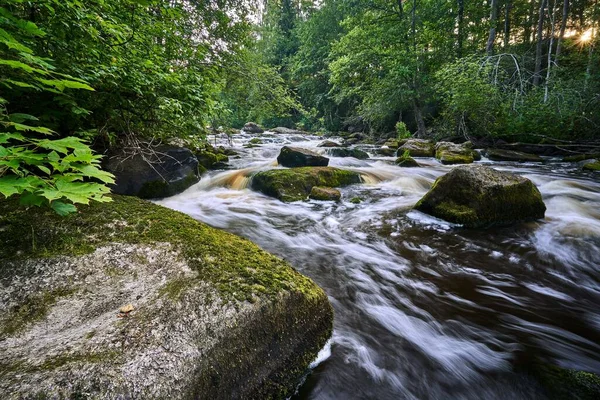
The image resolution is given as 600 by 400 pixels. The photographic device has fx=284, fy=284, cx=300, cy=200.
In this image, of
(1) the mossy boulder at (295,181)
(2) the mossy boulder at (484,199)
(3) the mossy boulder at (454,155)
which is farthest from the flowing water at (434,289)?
(3) the mossy boulder at (454,155)

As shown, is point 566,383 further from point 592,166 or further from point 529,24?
point 529,24

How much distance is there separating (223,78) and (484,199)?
216 inches

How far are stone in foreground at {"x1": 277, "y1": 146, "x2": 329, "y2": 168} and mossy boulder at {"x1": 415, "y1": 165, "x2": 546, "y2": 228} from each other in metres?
3.72

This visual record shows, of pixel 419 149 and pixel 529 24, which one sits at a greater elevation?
pixel 529 24

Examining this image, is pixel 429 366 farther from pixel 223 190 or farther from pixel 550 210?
pixel 223 190

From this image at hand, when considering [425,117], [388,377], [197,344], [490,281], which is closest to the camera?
[197,344]

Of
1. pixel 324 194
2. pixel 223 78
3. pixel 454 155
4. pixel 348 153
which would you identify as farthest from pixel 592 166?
pixel 223 78

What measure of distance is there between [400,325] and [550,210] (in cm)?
457

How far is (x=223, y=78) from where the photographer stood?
6137 millimetres

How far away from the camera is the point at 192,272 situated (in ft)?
5.26

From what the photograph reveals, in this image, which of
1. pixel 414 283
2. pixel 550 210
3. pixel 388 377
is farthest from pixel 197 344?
pixel 550 210

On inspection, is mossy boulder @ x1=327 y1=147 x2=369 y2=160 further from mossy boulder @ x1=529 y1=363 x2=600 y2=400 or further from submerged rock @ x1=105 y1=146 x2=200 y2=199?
mossy boulder @ x1=529 y1=363 x2=600 y2=400

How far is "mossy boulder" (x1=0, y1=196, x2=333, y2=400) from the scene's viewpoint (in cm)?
108

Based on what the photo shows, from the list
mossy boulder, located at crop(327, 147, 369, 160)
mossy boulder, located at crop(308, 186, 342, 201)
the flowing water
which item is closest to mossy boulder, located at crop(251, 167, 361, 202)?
mossy boulder, located at crop(308, 186, 342, 201)
